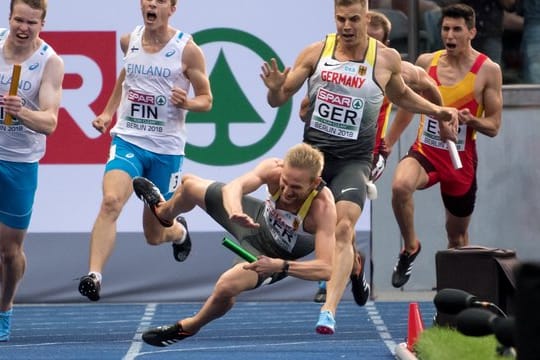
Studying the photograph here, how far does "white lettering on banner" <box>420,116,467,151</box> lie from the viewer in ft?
41.5

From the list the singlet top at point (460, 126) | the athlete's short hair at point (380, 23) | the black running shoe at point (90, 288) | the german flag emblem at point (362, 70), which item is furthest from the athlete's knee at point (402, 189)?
the black running shoe at point (90, 288)

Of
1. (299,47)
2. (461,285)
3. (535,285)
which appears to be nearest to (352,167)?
(461,285)

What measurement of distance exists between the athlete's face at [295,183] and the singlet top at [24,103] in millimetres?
2616

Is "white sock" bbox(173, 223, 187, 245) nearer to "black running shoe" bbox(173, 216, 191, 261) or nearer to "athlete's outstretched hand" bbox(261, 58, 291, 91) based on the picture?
"black running shoe" bbox(173, 216, 191, 261)

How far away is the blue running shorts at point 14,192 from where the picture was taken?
11625mm

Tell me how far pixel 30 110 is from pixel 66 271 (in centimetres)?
516

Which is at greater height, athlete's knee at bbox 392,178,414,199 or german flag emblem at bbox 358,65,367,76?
german flag emblem at bbox 358,65,367,76

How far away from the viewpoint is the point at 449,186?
42.7ft

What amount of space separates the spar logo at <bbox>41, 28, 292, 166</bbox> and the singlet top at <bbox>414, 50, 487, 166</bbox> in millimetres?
3241

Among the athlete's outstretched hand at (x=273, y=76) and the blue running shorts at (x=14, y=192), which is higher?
the athlete's outstretched hand at (x=273, y=76)

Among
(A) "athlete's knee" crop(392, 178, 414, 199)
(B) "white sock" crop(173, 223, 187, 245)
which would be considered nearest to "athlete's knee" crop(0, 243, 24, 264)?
(B) "white sock" crop(173, 223, 187, 245)

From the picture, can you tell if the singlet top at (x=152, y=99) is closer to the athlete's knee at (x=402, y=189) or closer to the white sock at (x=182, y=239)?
the white sock at (x=182, y=239)

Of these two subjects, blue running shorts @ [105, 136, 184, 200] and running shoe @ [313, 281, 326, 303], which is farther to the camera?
running shoe @ [313, 281, 326, 303]

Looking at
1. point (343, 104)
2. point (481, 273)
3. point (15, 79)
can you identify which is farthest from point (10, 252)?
point (481, 273)
